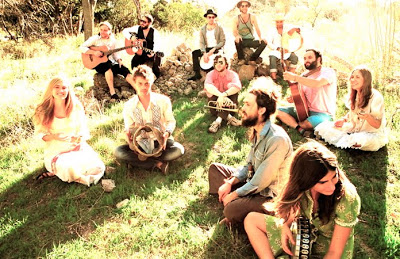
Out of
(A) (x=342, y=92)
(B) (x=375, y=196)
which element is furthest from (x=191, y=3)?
(B) (x=375, y=196)

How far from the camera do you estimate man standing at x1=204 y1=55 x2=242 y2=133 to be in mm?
5363

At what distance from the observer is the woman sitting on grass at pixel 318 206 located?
7.02 ft

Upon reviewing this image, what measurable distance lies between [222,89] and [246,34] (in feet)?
7.93

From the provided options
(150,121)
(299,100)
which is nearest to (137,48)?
(150,121)

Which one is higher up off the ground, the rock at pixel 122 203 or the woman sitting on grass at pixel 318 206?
the woman sitting on grass at pixel 318 206

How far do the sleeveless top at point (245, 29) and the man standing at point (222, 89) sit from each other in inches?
87.8

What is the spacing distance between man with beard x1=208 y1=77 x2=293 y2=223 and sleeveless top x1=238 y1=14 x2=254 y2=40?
4539 mm

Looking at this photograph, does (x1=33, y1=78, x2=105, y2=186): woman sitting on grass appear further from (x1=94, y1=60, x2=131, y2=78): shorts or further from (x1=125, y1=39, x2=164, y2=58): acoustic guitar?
(x1=125, y1=39, x2=164, y2=58): acoustic guitar

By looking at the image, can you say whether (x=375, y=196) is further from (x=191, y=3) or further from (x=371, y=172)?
(x=191, y=3)

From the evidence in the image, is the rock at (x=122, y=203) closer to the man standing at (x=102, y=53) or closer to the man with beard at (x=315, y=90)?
the man with beard at (x=315, y=90)

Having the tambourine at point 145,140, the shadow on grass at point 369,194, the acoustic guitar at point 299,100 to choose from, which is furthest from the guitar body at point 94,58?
the shadow on grass at point 369,194

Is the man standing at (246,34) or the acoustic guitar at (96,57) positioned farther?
the man standing at (246,34)

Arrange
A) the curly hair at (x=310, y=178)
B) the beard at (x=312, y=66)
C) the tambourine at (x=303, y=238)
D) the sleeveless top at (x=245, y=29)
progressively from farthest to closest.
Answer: the sleeveless top at (x=245, y=29), the beard at (x=312, y=66), the tambourine at (x=303, y=238), the curly hair at (x=310, y=178)

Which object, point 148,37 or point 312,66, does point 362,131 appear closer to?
point 312,66
